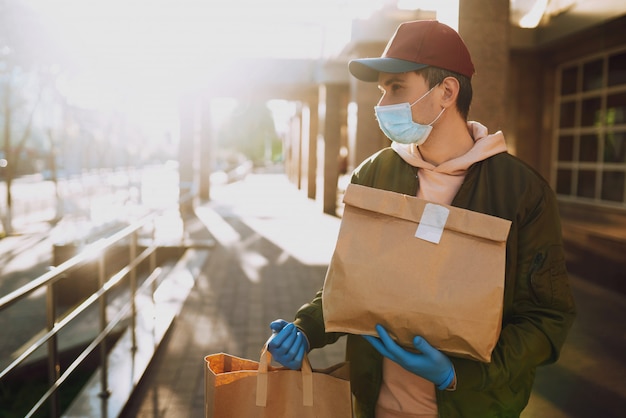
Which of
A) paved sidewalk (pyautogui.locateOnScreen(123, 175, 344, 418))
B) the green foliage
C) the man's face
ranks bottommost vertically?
paved sidewalk (pyautogui.locateOnScreen(123, 175, 344, 418))

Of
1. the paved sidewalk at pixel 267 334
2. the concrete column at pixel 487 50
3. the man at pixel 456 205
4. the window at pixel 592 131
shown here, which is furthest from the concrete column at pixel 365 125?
the man at pixel 456 205

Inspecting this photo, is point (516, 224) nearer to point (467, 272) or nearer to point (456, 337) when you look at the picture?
point (467, 272)

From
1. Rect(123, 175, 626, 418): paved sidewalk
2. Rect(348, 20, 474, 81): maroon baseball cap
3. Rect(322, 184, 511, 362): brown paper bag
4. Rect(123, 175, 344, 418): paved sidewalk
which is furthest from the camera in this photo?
Rect(123, 175, 344, 418): paved sidewalk

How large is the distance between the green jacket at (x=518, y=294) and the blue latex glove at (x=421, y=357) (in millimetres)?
66

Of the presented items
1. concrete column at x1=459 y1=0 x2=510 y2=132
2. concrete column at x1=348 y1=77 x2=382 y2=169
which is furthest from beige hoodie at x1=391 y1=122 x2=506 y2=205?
concrete column at x1=348 y1=77 x2=382 y2=169

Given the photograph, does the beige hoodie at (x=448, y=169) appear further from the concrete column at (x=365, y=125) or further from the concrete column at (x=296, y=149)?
the concrete column at (x=296, y=149)

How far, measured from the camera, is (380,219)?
1510 millimetres

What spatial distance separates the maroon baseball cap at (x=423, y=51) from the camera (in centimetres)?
168

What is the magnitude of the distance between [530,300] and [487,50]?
4094 millimetres

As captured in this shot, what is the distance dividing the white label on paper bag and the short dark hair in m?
0.44

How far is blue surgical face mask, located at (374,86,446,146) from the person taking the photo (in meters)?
1.77

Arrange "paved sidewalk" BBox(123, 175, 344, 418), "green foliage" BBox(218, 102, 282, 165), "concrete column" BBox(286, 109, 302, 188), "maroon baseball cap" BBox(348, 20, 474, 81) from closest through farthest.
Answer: "maroon baseball cap" BBox(348, 20, 474, 81), "paved sidewalk" BBox(123, 175, 344, 418), "concrete column" BBox(286, 109, 302, 188), "green foliage" BBox(218, 102, 282, 165)

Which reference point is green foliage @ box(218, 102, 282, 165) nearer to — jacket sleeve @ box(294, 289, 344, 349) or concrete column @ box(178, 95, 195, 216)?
concrete column @ box(178, 95, 195, 216)

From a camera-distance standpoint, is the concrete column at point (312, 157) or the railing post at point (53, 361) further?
the concrete column at point (312, 157)
